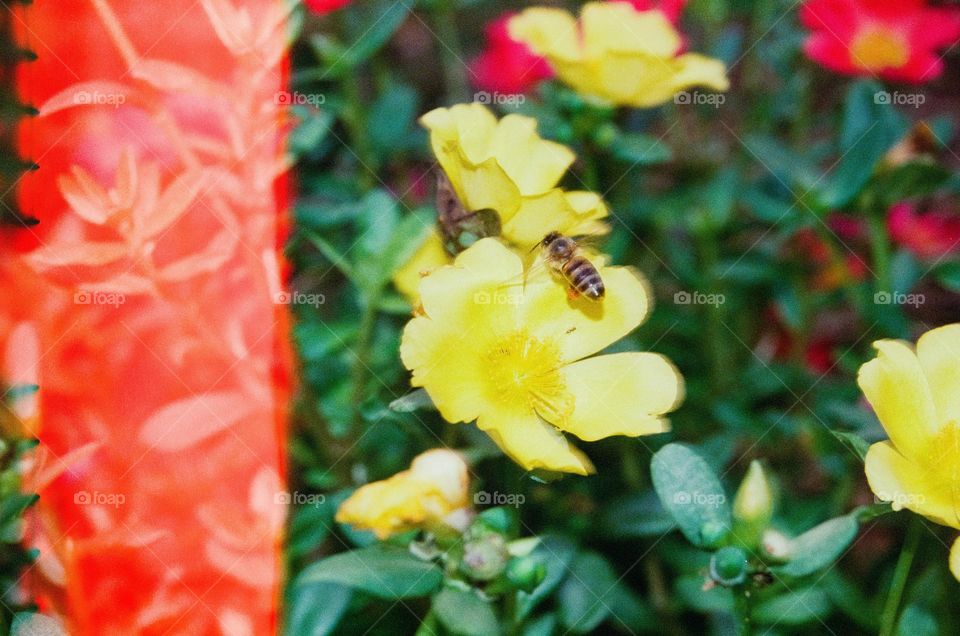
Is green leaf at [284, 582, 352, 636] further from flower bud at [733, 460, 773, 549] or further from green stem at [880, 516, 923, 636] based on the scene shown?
green stem at [880, 516, 923, 636]

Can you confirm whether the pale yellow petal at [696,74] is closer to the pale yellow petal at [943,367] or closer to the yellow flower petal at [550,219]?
the yellow flower petal at [550,219]

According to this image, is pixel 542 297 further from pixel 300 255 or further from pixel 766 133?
pixel 766 133

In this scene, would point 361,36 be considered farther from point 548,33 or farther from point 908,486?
point 908,486

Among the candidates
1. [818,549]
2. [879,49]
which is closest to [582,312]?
[818,549]

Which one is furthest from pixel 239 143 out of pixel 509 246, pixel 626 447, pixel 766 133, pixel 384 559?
pixel 766 133

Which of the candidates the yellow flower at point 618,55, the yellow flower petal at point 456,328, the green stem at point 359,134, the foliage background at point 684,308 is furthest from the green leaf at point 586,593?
the green stem at point 359,134

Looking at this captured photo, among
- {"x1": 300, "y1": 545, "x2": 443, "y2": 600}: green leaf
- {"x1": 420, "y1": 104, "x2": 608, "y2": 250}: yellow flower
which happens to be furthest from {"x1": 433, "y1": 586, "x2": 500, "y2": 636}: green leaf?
{"x1": 420, "y1": 104, "x2": 608, "y2": 250}: yellow flower

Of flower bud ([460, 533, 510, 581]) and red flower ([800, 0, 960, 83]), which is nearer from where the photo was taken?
flower bud ([460, 533, 510, 581])
